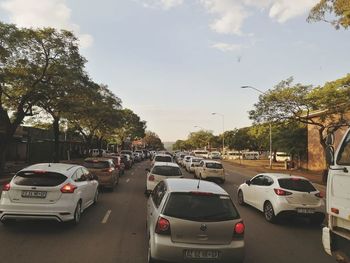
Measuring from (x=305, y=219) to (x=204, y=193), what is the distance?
22.4ft

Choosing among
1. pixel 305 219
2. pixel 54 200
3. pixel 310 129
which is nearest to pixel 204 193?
pixel 54 200

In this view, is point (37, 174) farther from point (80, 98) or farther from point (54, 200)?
point (80, 98)

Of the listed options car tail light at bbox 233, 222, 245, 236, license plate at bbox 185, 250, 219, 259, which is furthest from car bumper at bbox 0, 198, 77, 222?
car tail light at bbox 233, 222, 245, 236

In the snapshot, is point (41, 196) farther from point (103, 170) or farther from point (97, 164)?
point (97, 164)

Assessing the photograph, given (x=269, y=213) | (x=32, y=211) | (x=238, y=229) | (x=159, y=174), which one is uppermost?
A: (x=159, y=174)

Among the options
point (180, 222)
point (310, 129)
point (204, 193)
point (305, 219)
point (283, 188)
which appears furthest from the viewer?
point (310, 129)

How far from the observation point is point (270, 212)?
1173cm

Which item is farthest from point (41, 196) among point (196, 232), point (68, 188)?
point (196, 232)

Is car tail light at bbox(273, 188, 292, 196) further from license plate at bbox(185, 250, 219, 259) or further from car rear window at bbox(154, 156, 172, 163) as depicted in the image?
car rear window at bbox(154, 156, 172, 163)

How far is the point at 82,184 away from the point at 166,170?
5.08 metres

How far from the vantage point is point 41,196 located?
9.08 metres

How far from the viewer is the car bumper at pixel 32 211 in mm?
8883

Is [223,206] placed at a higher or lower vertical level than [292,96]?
lower

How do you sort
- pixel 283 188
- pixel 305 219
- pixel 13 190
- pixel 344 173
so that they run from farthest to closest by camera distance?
pixel 305 219, pixel 283 188, pixel 13 190, pixel 344 173
